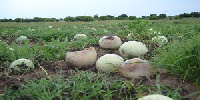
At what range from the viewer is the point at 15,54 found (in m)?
3.54

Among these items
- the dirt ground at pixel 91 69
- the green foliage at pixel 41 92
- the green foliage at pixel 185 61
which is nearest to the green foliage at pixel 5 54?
the dirt ground at pixel 91 69

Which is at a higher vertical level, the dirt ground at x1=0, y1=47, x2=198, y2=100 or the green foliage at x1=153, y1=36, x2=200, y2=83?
the green foliage at x1=153, y1=36, x2=200, y2=83

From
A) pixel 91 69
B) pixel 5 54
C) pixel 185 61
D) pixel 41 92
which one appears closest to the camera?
pixel 41 92

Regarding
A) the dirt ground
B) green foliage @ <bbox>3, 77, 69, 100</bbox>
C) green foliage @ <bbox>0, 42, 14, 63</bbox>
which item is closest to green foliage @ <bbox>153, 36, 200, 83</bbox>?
the dirt ground

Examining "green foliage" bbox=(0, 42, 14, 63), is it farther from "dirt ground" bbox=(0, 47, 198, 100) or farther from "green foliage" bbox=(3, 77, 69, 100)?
"green foliage" bbox=(3, 77, 69, 100)

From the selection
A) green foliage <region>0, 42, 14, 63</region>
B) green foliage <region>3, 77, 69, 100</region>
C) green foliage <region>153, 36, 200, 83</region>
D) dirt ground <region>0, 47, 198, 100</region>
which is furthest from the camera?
green foliage <region>0, 42, 14, 63</region>

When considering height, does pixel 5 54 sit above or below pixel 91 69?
above

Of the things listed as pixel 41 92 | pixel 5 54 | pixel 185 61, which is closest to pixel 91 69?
pixel 41 92

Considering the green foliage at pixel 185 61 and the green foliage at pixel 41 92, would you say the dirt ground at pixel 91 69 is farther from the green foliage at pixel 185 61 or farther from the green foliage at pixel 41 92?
the green foliage at pixel 41 92

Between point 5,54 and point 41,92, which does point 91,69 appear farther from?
point 5,54

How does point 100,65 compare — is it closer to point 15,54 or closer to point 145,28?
point 15,54

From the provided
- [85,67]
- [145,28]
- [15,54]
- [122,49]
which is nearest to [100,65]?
[85,67]

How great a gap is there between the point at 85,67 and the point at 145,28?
2824 millimetres

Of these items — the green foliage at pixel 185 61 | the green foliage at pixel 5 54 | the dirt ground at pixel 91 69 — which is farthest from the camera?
the green foliage at pixel 5 54
